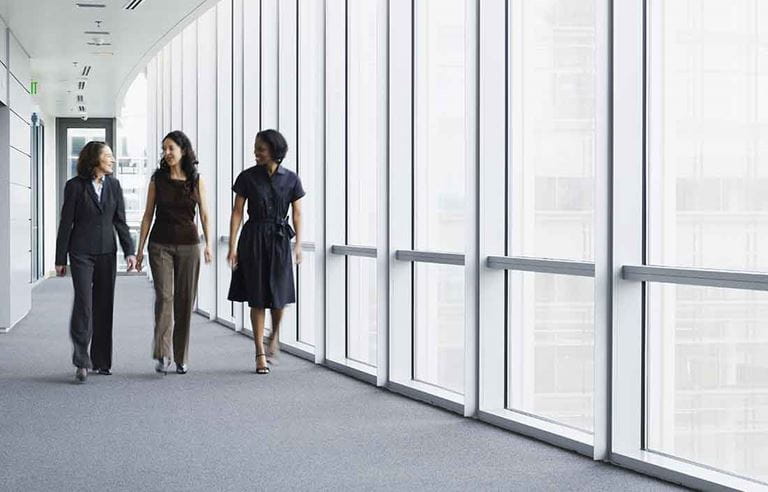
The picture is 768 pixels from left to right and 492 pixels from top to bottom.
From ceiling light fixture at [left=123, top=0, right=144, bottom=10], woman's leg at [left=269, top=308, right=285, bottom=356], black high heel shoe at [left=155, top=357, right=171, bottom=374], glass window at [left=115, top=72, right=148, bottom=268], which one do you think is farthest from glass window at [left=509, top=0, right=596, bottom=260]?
glass window at [left=115, top=72, right=148, bottom=268]

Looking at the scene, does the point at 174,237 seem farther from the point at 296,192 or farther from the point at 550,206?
the point at 550,206

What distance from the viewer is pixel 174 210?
8.06 m

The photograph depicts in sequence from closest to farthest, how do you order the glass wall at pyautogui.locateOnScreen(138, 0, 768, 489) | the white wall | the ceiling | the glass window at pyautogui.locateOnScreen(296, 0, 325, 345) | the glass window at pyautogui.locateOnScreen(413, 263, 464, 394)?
the glass wall at pyautogui.locateOnScreen(138, 0, 768, 489)
the glass window at pyautogui.locateOnScreen(413, 263, 464, 394)
the glass window at pyautogui.locateOnScreen(296, 0, 325, 345)
the ceiling
the white wall

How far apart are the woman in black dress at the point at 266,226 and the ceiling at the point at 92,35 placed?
4003 mm

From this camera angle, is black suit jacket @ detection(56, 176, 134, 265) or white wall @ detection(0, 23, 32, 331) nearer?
black suit jacket @ detection(56, 176, 134, 265)

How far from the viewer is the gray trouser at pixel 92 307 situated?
7965 millimetres

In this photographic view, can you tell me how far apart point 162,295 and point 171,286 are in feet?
0.30

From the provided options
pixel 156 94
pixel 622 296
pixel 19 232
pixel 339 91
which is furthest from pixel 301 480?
pixel 156 94

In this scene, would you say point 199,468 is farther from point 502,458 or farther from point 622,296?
point 622,296

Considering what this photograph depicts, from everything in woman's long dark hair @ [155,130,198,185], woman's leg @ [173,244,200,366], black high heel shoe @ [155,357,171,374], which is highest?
woman's long dark hair @ [155,130,198,185]

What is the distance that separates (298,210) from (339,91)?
1.18 meters

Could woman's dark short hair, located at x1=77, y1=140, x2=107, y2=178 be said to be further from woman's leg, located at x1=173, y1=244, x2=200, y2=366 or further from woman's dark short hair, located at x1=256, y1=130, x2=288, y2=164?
woman's dark short hair, located at x1=256, y1=130, x2=288, y2=164

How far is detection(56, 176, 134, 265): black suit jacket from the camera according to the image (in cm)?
797

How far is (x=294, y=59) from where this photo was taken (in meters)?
10.4
